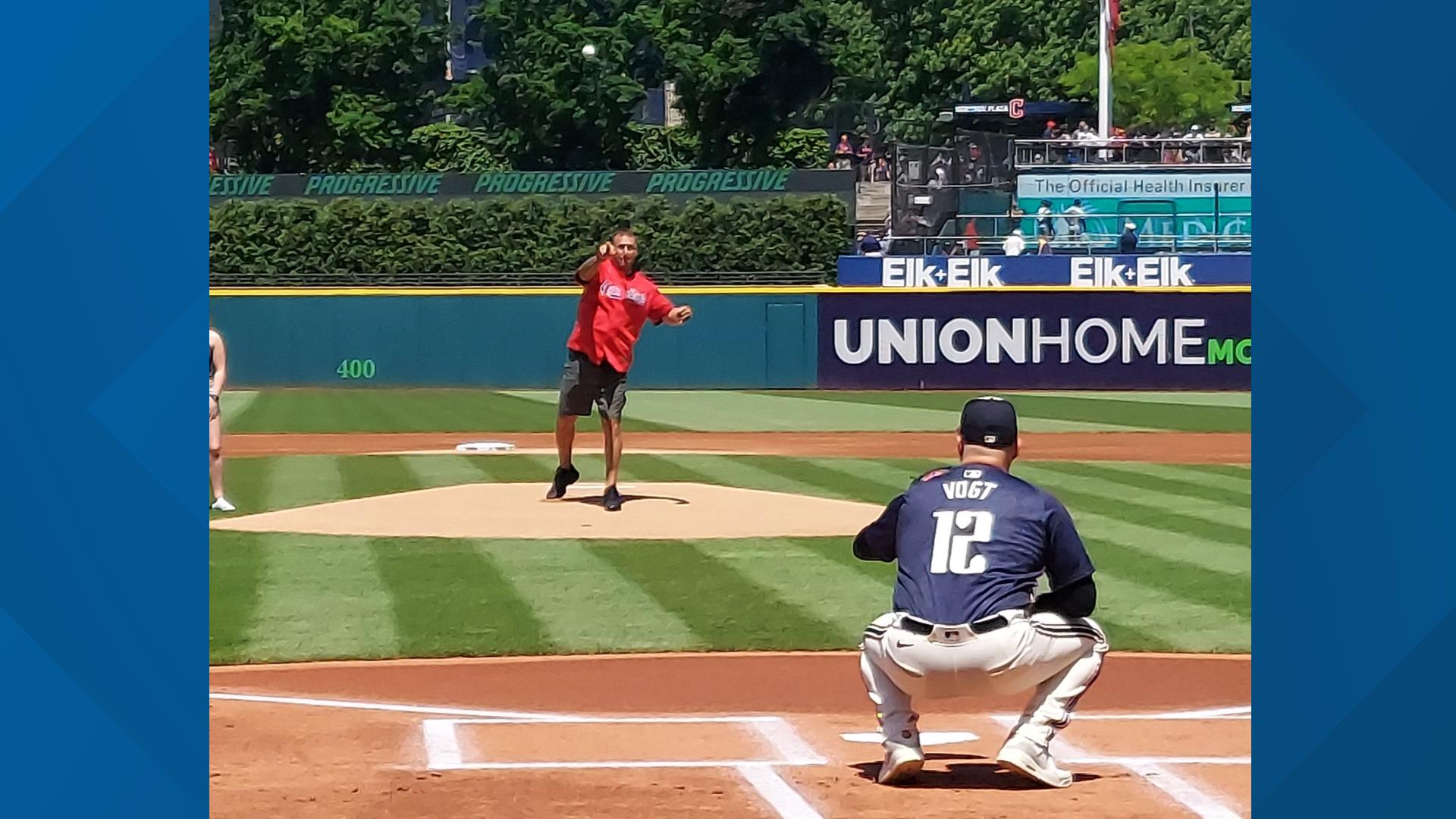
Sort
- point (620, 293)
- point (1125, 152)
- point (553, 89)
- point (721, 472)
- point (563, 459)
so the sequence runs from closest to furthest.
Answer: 1. point (620, 293)
2. point (563, 459)
3. point (721, 472)
4. point (1125, 152)
5. point (553, 89)

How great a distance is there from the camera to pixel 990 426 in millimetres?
6242

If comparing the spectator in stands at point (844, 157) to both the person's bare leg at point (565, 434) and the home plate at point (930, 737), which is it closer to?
the person's bare leg at point (565, 434)

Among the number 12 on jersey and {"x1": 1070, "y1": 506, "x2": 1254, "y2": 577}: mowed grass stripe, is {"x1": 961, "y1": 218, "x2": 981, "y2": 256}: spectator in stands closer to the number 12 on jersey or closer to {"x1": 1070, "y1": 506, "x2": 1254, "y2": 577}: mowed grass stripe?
{"x1": 1070, "y1": 506, "x2": 1254, "y2": 577}: mowed grass stripe

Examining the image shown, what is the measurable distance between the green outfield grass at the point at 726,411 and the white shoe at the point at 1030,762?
18.5 m

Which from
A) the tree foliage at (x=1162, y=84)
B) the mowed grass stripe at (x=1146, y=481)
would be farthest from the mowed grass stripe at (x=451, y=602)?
the tree foliage at (x=1162, y=84)

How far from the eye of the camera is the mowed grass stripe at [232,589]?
9.53 metres

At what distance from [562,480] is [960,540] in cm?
919

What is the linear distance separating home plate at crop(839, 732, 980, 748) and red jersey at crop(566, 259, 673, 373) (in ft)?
22.5

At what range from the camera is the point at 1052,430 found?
24453 mm

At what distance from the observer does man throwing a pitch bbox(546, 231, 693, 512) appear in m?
13.9

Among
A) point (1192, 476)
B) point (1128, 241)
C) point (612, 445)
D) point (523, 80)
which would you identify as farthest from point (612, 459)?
point (523, 80)

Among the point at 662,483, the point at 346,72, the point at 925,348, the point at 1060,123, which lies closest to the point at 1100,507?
the point at 662,483

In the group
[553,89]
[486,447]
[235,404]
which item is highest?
[553,89]

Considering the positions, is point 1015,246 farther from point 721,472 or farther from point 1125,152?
point 721,472
